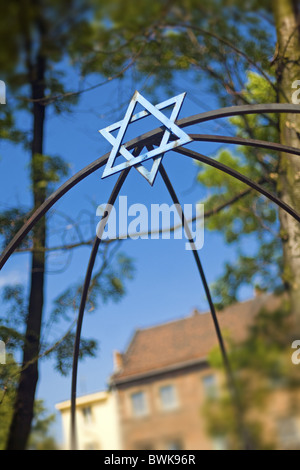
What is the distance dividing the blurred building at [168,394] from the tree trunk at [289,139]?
2.11m

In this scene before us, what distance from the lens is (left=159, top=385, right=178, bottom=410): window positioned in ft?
25.5

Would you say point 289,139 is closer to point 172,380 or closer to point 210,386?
point 210,386

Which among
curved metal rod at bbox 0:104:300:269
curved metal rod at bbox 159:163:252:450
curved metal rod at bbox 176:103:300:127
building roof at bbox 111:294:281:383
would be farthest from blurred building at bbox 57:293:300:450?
curved metal rod at bbox 176:103:300:127

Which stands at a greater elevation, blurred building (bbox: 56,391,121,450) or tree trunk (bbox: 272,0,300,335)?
tree trunk (bbox: 272,0,300,335)

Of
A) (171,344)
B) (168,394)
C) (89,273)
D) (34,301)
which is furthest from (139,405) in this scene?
(89,273)

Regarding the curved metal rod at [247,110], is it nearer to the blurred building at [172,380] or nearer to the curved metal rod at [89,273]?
the curved metal rod at [89,273]

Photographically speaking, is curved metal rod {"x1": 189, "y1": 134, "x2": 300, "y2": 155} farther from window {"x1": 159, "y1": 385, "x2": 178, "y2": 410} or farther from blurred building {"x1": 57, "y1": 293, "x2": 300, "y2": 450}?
window {"x1": 159, "y1": 385, "x2": 178, "y2": 410}

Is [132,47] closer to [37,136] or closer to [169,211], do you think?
[37,136]

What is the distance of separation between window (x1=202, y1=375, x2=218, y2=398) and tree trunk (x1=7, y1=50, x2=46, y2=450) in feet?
12.3

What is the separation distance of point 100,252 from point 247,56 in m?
2.40

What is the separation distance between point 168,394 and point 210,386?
2.14 ft

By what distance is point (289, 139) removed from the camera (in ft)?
14.4

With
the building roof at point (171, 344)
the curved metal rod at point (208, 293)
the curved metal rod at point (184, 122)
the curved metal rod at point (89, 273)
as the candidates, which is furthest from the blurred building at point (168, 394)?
the curved metal rod at point (184, 122)
